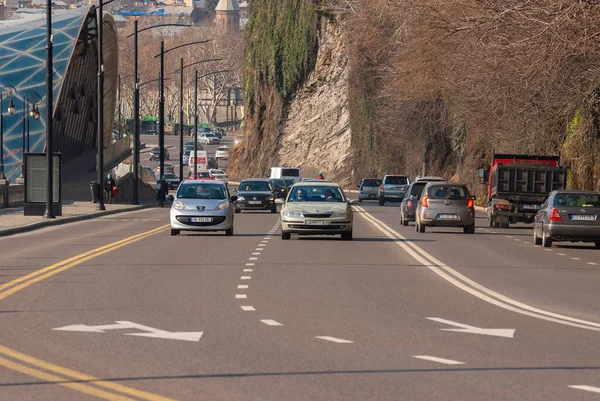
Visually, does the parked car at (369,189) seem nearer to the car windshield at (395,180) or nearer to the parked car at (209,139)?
the car windshield at (395,180)

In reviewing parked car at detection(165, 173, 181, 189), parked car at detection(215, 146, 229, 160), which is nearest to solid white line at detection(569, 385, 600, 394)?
parked car at detection(165, 173, 181, 189)

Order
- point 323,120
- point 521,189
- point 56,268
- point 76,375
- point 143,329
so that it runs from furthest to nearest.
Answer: point 323,120 < point 521,189 < point 56,268 < point 143,329 < point 76,375

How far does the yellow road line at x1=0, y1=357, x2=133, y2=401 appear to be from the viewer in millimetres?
8938

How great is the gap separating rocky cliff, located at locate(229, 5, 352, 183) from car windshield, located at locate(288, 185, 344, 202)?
65917mm

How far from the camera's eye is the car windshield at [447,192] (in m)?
37.0

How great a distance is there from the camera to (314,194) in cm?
3309

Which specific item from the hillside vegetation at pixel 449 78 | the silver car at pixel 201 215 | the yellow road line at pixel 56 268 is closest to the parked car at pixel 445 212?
the hillside vegetation at pixel 449 78

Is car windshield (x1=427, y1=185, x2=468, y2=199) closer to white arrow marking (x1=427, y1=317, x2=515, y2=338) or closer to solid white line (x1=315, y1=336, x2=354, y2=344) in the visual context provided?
white arrow marking (x1=427, y1=317, x2=515, y2=338)

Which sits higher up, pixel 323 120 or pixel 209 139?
pixel 323 120

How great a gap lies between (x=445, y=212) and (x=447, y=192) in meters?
0.93

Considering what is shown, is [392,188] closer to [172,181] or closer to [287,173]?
[287,173]

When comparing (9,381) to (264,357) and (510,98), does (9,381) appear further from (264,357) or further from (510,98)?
(510,98)

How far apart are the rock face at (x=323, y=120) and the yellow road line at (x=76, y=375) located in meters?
89.9

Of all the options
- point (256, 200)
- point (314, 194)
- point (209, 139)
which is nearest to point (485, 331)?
point (314, 194)
